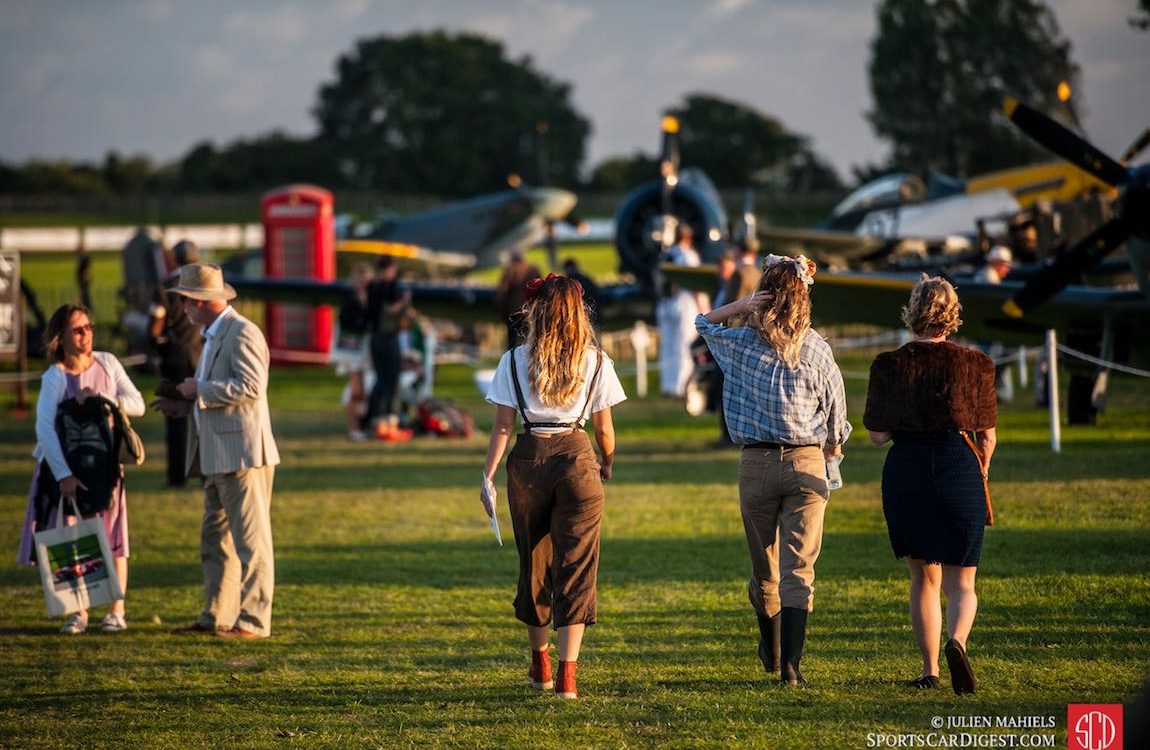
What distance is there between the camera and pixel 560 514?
5996 millimetres

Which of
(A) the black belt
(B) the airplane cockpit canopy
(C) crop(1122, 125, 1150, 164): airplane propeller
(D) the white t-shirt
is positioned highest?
(B) the airplane cockpit canopy

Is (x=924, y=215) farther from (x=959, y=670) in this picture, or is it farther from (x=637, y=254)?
(x=959, y=670)

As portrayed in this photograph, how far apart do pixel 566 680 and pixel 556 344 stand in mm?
1521

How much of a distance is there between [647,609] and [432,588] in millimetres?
1639

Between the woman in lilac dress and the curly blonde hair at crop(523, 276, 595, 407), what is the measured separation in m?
3.08

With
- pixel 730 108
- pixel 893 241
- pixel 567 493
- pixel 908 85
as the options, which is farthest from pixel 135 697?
pixel 730 108

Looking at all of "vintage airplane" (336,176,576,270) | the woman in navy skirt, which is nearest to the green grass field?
the woman in navy skirt

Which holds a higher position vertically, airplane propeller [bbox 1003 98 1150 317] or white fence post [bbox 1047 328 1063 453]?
airplane propeller [bbox 1003 98 1150 317]

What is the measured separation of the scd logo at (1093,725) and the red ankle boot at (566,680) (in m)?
2.10

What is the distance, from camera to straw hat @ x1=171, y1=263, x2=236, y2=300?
7.44 metres

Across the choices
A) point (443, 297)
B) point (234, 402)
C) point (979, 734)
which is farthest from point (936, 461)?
point (443, 297)

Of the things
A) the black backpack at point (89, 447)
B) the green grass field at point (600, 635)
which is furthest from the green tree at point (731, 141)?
the black backpack at point (89, 447)

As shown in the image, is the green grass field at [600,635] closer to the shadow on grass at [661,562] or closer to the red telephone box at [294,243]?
the shadow on grass at [661,562]

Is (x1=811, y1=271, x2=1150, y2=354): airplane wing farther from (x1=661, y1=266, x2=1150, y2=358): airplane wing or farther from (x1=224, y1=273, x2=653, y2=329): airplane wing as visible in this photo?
(x1=224, y1=273, x2=653, y2=329): airplane wing
